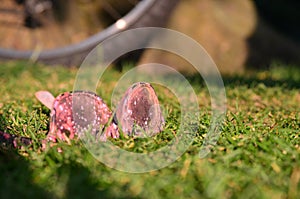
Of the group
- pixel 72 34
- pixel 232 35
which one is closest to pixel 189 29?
pixel 232 35

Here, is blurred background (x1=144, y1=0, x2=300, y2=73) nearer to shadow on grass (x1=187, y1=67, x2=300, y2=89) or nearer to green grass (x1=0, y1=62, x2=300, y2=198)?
shadow on grass (x1=187, y1=67, x2=300, y2=89)

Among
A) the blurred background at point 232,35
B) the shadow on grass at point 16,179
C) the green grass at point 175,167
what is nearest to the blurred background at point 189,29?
the blurred background at point 232,35

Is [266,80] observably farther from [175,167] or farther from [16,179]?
[16,179]

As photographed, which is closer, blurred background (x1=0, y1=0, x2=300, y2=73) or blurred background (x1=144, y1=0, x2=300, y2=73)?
blurred background (x1=0, y1=0, x2=300, y2=73)

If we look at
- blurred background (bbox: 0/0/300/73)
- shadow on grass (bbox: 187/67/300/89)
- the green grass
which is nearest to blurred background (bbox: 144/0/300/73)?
blurred background (bbox: 0/0/300/73)

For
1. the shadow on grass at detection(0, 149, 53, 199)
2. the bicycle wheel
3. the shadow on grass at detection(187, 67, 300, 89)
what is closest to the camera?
the shadow on grass at detection(0, 149, 53, 199)

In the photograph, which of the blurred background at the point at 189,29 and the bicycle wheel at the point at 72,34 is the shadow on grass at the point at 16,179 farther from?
the blurred background at the point at 189,29

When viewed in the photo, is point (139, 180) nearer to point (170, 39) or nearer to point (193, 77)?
point (193, 77)
